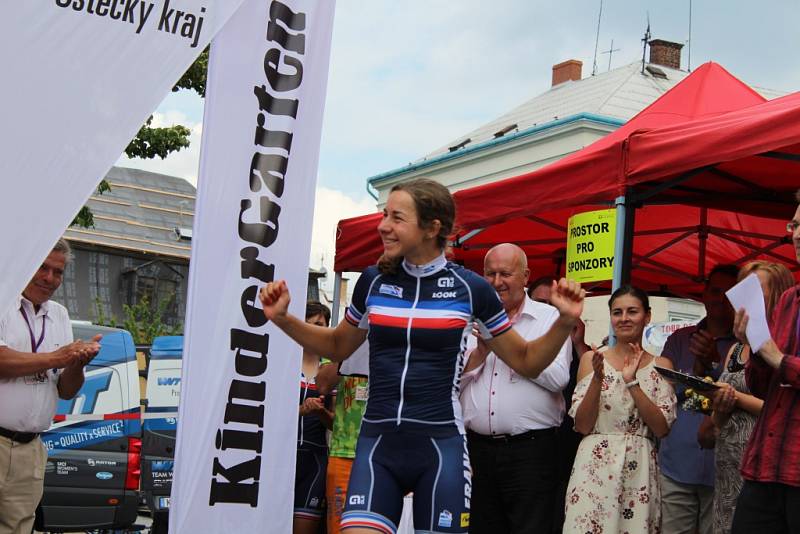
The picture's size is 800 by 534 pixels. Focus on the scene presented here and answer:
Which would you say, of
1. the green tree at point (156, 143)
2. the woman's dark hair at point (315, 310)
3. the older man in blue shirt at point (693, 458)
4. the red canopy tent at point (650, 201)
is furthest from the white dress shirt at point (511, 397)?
the green tree at point (156, 143)

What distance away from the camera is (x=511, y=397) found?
5699 mm

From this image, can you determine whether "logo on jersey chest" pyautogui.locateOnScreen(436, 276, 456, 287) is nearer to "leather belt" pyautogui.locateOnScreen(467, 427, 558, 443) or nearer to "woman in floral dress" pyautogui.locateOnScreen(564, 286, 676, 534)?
"woman in floral dress" pyautogui.locateOnScreen(564, 286, 676, 534)

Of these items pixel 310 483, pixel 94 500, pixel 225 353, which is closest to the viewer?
pixel 225 353

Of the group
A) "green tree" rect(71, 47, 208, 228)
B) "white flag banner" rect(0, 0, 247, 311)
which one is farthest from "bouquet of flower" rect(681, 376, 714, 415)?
"green tree" rect(71, 47, 208, 228)

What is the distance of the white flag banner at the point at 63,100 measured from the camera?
404cm

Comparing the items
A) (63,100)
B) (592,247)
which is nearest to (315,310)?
(592,247)

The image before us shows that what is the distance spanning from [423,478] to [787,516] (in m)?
1.47

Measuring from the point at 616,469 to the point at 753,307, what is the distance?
4.87 ft

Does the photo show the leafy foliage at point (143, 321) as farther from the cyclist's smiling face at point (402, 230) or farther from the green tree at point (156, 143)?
the cyclist's smiling face at point (402, 230)

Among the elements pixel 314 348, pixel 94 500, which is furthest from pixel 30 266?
pixel 94 500

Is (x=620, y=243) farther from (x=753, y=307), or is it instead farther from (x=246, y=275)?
(x=246, y=275)

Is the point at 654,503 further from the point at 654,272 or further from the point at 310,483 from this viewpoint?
the point at 654,272

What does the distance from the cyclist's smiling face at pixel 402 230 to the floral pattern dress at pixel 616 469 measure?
5.60 feet

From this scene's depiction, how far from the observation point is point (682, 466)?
6.56 meters
